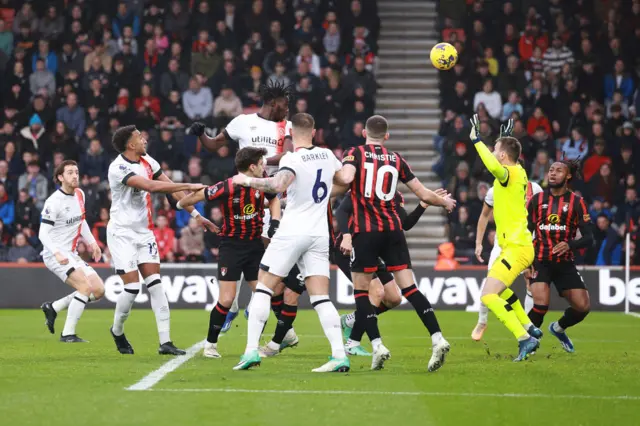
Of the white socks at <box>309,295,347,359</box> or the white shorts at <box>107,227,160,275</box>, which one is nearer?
the white socks at <box>309,295,347,359</box>

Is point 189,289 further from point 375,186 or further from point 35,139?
point 375,186

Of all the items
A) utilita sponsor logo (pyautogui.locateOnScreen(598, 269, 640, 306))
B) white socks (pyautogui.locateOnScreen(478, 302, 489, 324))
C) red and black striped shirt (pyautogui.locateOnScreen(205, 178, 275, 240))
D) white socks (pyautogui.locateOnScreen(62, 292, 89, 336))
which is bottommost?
utilita sponsor logo (pyautogui.locateOnScreen(598, 269, 640, 306))

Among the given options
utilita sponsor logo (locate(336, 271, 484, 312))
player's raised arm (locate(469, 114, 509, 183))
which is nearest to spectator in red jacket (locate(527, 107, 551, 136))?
utilita sponsor logo (locate(336, 271, 484, 312))

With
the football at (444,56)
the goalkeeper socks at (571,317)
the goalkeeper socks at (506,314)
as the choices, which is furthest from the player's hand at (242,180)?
the football at (444,56)

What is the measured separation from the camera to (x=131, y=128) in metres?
11.1

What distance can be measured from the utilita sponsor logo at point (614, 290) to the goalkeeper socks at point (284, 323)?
9851 millimetres

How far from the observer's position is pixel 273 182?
29.3 ft

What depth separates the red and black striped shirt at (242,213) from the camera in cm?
1074

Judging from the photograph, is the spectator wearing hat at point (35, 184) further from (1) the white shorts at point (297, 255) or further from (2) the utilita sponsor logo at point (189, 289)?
(1) the white shorts at point (297, 255)

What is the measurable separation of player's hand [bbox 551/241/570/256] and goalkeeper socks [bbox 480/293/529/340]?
1.26m

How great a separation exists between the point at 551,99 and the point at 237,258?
1367 cm

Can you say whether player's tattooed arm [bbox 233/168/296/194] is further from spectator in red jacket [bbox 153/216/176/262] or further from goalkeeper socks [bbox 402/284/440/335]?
spectator in red jacket [bbox 153/216/176/262]

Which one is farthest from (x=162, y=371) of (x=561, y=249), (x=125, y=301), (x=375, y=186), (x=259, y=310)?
(x=561, y=249)

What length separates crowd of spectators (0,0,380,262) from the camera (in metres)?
21.3
